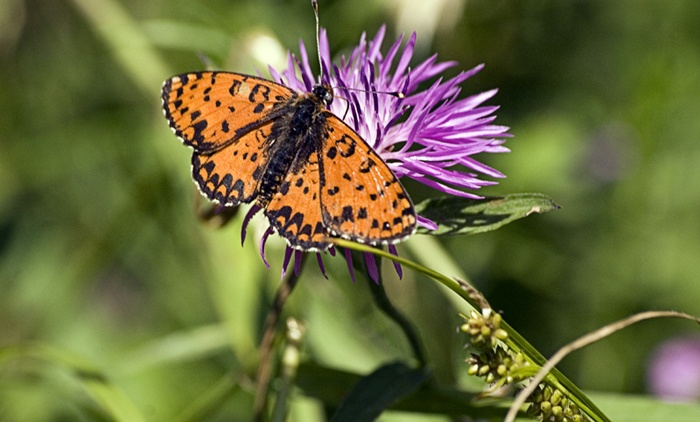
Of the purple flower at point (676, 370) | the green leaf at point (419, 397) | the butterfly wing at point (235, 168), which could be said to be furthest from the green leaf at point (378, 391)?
the purple flower at point (676, 370)

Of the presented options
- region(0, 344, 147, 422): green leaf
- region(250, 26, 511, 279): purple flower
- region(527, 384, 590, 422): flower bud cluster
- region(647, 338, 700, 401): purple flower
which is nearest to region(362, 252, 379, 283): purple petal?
region(250, 26, 511, 279): purple flower

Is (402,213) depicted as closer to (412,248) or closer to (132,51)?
(412,248)

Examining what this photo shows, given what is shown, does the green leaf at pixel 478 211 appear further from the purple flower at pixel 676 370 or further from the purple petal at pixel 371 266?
the purple flower at pixel 676 370

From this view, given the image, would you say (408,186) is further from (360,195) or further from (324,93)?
(360,195)

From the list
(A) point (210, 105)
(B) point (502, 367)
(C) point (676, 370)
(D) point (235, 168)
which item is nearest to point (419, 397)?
(B) point (502, 367)

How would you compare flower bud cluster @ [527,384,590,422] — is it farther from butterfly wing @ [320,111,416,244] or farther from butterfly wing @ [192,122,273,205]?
butterfly wing @ [192,122,273,205]
